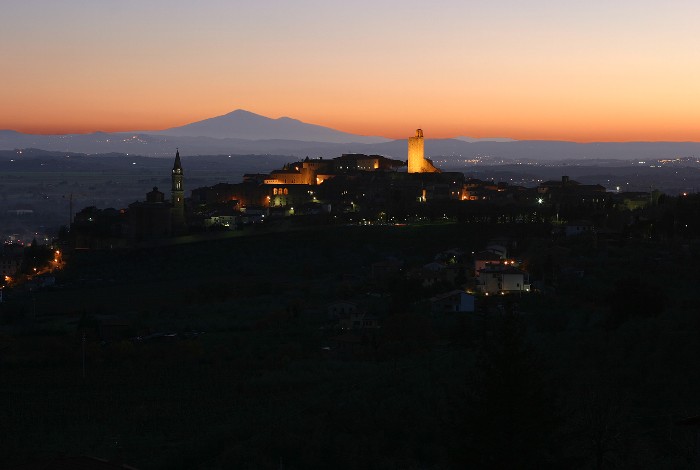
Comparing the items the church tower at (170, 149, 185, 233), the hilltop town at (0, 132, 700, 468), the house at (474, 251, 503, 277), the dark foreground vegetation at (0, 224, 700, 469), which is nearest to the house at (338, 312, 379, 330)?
the hilltop town at (0, 132, 700, 468)

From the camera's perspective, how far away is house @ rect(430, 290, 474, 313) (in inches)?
1423

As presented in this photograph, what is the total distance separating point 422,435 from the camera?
1919cm

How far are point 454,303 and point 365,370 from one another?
10041 mm

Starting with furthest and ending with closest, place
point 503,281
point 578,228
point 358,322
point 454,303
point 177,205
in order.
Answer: point 177,205 < point 578,228 < point 503,281 < point 454,303 < point 358,322

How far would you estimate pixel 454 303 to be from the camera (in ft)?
120

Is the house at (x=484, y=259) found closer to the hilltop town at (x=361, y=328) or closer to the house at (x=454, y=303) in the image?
the hilltop town at (x=361, y=328)

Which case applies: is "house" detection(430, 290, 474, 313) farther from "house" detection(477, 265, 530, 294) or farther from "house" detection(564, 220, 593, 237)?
"house" detection(564, 220, 593, 237)

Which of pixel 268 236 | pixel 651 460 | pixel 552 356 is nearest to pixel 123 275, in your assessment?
pixel 268 236

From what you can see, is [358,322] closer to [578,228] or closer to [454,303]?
[454,303]

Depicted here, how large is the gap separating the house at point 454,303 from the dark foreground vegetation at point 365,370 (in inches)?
34.9

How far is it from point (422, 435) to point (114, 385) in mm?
11388

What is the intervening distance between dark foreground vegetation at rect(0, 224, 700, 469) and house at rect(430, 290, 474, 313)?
0.89 metres

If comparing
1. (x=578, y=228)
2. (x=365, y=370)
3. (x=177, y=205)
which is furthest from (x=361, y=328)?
(x=177, y=205)

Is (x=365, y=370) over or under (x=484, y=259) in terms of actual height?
under
